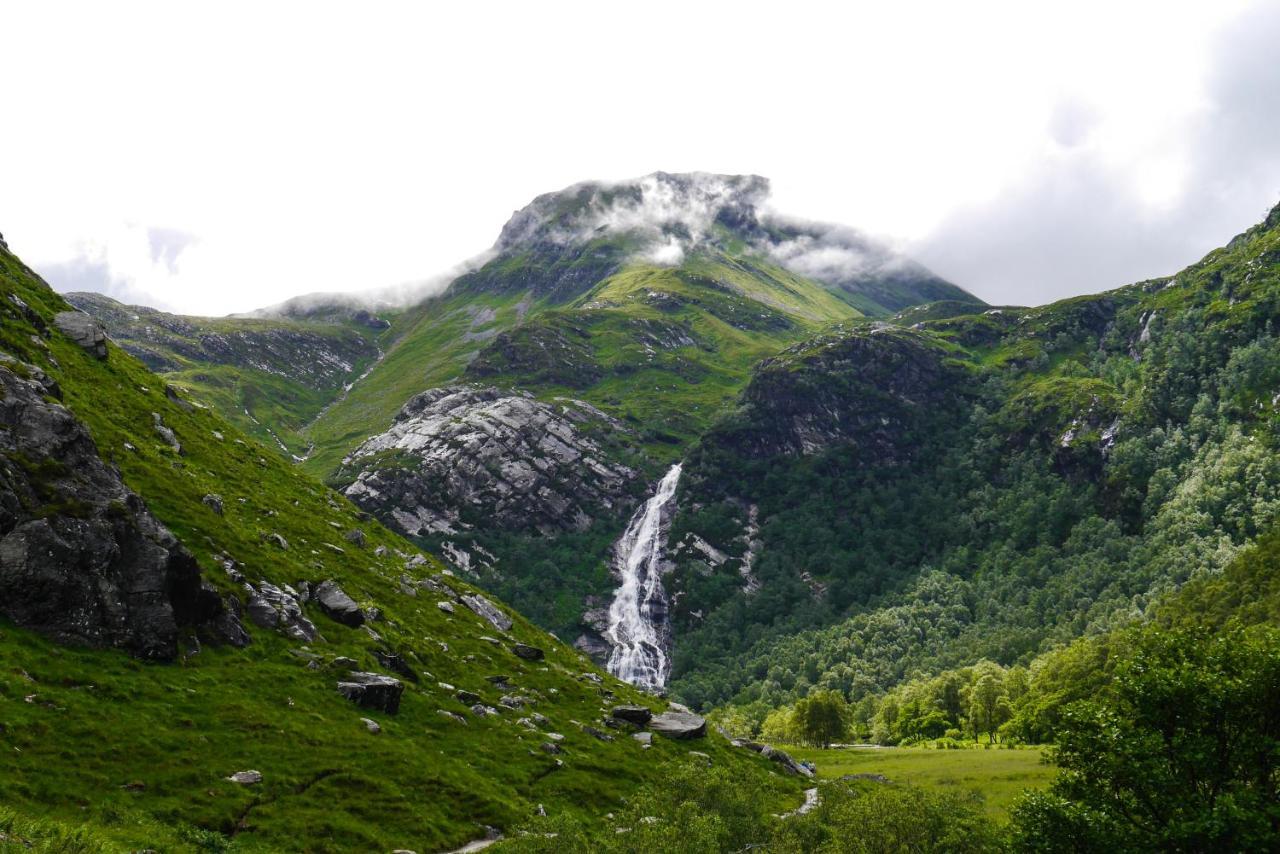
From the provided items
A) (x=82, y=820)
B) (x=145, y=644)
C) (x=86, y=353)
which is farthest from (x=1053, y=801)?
(x=86, y=353)

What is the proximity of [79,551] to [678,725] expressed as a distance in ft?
230

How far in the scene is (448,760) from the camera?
209 feet

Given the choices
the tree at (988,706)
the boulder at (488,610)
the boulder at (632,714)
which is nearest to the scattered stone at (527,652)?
the boulder at (488,610)

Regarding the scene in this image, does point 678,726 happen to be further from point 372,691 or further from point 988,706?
point 988,706

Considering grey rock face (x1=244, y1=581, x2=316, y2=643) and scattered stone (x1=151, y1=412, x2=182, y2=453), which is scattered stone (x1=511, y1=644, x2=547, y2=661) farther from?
scattered stone (x1=151, y1=412, x2=182, y2=453)

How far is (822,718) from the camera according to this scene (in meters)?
165

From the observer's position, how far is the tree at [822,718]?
16512 centimetres

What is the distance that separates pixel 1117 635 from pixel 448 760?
616 ft

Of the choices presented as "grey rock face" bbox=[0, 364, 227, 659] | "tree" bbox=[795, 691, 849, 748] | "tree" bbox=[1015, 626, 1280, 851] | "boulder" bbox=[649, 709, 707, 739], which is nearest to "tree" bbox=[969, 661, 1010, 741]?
"tree" bbox=[795, 691, 849, 748]

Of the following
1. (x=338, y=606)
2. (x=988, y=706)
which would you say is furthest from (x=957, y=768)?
(x=338, y=606)

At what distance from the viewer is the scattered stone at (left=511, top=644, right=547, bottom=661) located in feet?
327

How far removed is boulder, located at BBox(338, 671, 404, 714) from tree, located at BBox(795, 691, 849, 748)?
121397 millimetres

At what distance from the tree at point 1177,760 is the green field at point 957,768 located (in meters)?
38.0

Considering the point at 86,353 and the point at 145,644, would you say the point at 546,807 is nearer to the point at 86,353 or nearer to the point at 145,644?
the point at 145,644
